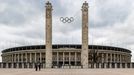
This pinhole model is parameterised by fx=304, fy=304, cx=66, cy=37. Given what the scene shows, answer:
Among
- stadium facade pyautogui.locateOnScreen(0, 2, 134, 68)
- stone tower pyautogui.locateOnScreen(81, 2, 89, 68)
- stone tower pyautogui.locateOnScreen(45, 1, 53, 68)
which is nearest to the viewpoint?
stone tower pyautogui.locateOnScreen(45, 1, 53, 68)

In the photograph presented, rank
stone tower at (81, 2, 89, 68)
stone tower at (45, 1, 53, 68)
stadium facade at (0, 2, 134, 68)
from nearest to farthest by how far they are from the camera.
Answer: stone tower at (45, 1, 53, 68) < stone tower at (81, 2, 89, 68) < stadium facade at (0, 2, 134, 68)

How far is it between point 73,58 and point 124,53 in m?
31.3

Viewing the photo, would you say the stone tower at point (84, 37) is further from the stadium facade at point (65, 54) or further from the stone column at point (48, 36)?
the stadium facade at point (65, 54)

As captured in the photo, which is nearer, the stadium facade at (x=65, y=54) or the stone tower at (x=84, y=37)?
the stone tower at (x=84, y=37)

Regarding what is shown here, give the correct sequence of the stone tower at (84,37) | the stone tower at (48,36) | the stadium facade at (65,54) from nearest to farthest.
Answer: the stone tower at (48,36)
the stone tower at (84,37)
the stadium facade at (65,54)

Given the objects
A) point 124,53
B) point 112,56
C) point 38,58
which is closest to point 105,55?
point 112,56

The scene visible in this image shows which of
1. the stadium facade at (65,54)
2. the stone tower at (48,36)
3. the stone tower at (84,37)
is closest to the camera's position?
the stone tower at (48,36)

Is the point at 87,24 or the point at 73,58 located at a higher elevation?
the point at 87,24

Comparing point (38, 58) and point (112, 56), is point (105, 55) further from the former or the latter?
point (38, 58)

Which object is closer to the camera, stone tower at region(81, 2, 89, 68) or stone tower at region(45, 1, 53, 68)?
stone tower at region(45, 1, 53, 68)

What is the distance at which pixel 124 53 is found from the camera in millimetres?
159625

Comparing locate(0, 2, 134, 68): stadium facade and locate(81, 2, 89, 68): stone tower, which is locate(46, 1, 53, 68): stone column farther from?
locate(0, 2, 134, 68): stadium facade

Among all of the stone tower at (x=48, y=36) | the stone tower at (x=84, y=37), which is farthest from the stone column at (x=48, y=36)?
the stone tower at (x=84, y=37)

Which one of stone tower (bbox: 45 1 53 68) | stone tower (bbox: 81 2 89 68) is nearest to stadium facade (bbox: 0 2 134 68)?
stone tower (bbox: 81 2 89 68)
